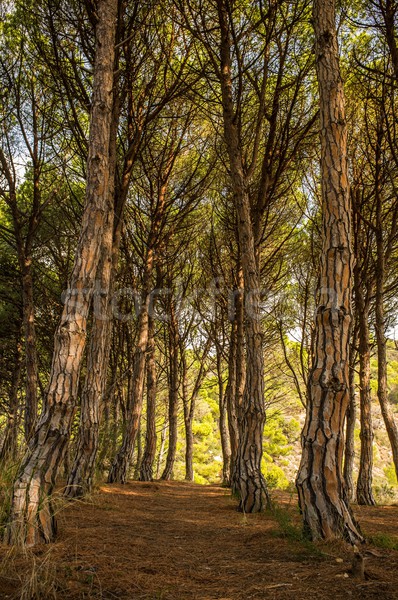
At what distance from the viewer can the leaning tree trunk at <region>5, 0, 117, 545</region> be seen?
8.18 feet

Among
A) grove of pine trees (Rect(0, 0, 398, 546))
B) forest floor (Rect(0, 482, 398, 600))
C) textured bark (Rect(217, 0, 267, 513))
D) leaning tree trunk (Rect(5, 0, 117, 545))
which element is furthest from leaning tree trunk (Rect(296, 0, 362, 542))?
textured bark (Rect(217, 0, 267, 513))

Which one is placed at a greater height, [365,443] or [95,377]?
[95,377]

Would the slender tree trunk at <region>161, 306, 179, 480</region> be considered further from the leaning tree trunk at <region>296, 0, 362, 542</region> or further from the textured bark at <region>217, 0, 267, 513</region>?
the leaning tree trunk at <region>296, 0, 362, 542</region>

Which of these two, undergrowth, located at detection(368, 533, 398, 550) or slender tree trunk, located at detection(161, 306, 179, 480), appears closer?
undergrowth, located at detection(368, 533, 398, 550)

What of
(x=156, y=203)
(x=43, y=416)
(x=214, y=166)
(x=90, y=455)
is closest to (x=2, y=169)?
(x=156, y=203)

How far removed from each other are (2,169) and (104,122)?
163 inches

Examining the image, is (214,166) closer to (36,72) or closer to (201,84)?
(201,84)

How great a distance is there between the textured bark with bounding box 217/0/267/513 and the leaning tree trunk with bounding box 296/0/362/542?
1.84 meters

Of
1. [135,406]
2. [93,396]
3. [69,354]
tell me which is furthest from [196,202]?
[69,354]

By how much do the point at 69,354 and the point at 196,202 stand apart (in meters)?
7.08

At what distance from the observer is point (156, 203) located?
902 centimetres

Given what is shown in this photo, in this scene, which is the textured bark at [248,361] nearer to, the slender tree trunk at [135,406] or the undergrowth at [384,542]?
the undergrowth at [384,542]

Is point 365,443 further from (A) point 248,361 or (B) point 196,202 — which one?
(B) point 196,202

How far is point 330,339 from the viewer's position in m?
3.08
